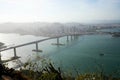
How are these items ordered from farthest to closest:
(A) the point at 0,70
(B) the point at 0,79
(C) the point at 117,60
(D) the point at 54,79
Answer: (C) the point at 117,60 < (A) the point at 0,70 < (B) the point at 0,79 < (D) the point at 54,79

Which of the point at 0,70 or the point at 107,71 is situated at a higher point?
the point at 0,70

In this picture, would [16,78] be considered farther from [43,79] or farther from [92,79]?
[92,79]

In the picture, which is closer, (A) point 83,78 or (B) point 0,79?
(A) point 83,78

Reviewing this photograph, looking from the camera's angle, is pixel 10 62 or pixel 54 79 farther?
pixel 10 62

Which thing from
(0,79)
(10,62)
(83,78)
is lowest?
(10,62)

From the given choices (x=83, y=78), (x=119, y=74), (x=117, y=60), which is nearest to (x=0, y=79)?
(x=83, y=78)

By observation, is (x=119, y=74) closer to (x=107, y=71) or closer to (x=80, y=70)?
(x=107, y=71)

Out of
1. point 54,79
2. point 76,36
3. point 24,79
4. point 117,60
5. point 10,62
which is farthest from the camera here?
point 76,36

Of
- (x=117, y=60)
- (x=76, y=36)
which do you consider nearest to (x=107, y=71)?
(x=117, y=60)

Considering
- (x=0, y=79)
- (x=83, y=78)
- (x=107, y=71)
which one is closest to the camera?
(x=83, y=78)
